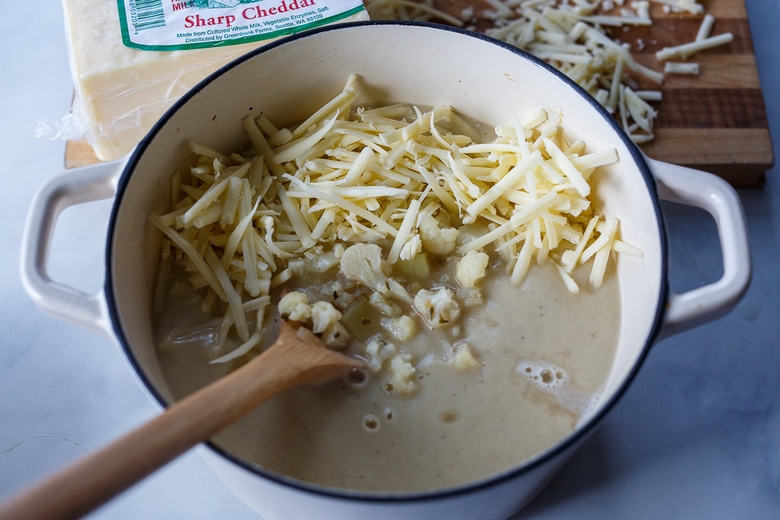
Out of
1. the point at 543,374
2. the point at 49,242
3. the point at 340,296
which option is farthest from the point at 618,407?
the point at 49,242

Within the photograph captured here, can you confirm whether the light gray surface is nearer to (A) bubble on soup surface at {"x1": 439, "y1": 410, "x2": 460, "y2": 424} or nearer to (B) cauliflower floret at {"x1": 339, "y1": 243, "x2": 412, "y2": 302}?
(A) bubble on soup surface at {"x1": 439, "y1": 410, "x2": 460, "y2": 424}

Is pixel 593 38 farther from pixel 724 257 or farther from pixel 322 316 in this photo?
pixel 322 316

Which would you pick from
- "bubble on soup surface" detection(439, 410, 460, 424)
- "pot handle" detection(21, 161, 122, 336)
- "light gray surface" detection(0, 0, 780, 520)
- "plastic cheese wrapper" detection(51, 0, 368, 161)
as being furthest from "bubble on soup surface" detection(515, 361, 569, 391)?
"plastic cheese wrapper" detection(51, 0, 368, 161)

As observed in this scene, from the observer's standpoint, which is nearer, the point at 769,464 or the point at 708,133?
the point at 769,464

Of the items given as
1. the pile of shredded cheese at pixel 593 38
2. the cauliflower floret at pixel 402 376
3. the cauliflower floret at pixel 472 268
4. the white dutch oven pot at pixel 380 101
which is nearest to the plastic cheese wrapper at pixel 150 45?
the white dutch oven pot at pixel 380 101

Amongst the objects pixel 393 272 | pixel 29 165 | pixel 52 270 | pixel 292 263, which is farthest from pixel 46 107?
pixel 393 272

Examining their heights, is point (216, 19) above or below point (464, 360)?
above

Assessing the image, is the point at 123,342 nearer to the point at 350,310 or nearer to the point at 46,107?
the point at 350,310
